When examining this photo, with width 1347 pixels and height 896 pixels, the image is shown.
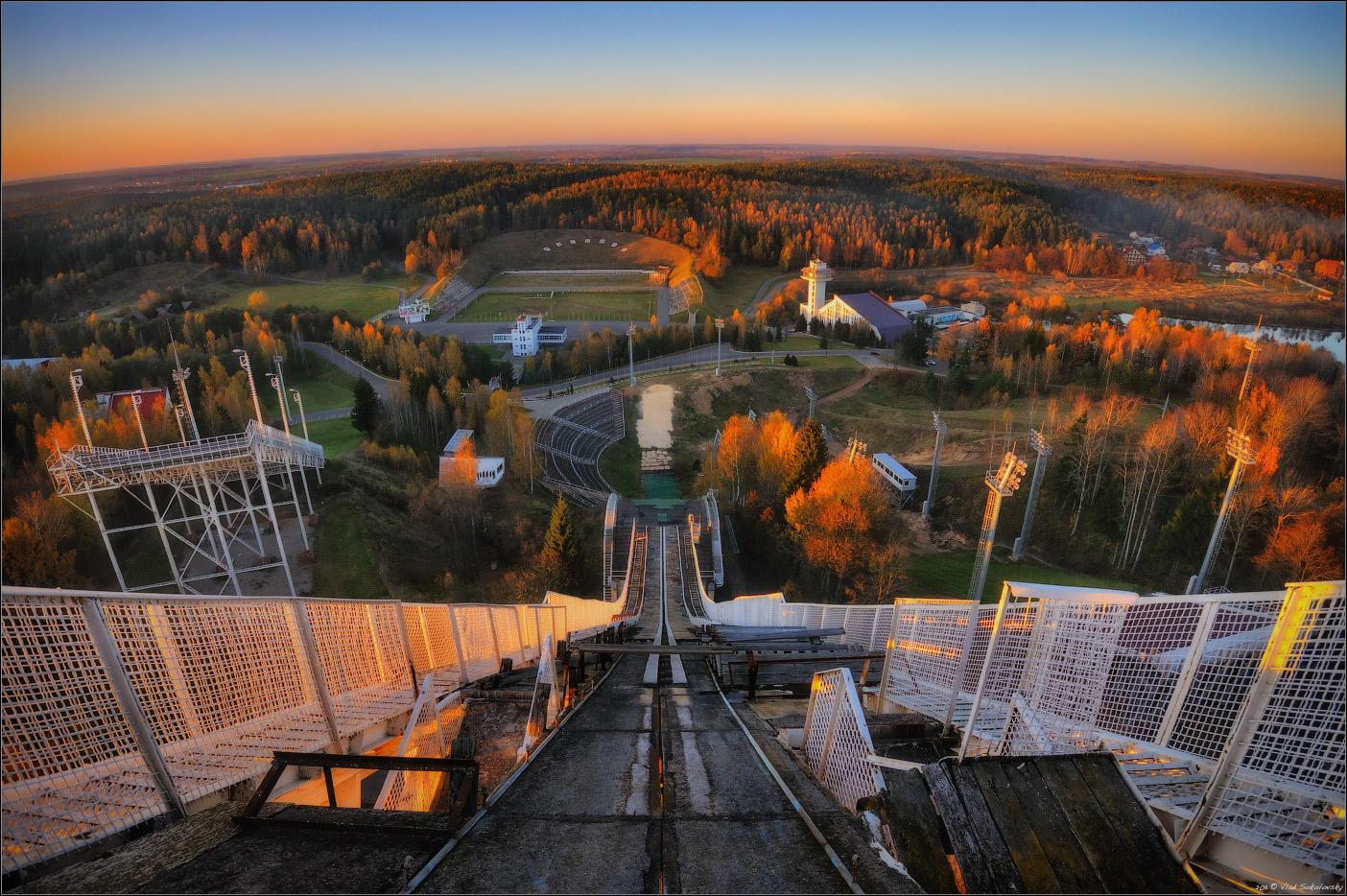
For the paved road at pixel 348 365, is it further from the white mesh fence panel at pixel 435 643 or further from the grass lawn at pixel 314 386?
the white mesh fence panel at pixel 435 643

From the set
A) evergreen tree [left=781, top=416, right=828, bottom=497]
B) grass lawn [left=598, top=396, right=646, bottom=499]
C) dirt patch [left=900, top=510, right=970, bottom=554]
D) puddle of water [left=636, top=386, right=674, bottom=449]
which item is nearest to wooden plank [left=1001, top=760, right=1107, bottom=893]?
evergreen tree [left=781, top=416, right=828, bottom=497]

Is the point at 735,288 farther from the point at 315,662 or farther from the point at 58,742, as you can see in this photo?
the point at 58,742

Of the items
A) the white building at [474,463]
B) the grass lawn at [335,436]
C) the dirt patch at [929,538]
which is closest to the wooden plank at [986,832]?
the dirt patch at [929,538]

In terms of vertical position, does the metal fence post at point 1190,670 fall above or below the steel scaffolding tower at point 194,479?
above

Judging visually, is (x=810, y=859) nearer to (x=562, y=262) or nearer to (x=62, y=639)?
(x=62, y=639)

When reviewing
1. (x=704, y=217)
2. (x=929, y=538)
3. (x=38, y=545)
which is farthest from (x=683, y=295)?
(x=38, y=545)
